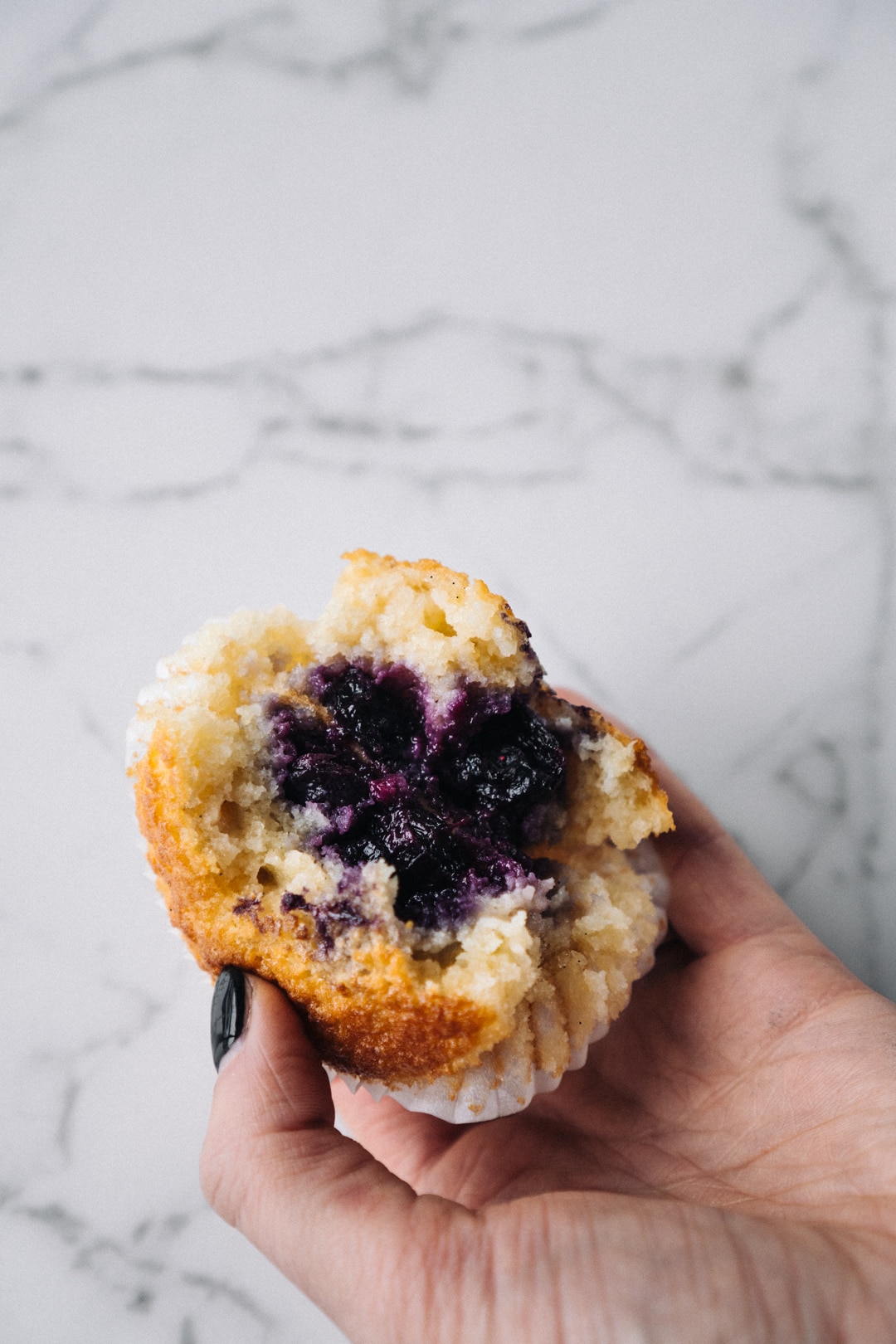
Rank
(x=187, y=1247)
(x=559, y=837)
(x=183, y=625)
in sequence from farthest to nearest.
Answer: (x=183, y=625) → (x=187, y=1247) → (x=559, y=837)

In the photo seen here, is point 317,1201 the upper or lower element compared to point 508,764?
lower

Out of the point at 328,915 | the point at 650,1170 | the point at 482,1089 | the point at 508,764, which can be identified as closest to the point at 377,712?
the point at 508,764

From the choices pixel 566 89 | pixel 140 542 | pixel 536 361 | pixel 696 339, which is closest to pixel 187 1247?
pixel 140 542

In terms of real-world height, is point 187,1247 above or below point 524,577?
below

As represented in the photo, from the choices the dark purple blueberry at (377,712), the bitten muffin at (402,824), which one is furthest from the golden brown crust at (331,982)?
the dark purple blueberry at (377,712)

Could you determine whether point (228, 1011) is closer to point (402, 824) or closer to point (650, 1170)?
point (402, 824)

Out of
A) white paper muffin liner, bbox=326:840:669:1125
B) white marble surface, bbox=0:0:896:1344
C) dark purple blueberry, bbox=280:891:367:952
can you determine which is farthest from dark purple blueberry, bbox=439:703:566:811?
white marble surface, bbox=0:0:896:1344

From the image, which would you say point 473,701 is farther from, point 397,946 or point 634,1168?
point 634,1168
